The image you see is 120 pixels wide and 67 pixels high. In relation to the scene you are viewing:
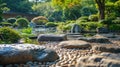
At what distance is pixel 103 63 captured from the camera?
481cm

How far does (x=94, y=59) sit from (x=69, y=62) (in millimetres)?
1349

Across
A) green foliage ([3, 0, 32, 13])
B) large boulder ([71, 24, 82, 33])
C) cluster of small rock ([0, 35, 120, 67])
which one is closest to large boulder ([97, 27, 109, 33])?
large boulder ([71, 24, 82, 33])

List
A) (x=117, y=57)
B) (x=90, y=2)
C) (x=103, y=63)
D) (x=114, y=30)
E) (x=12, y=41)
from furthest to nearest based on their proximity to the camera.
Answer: (x=90, y=2), (x=114, y=30), (x=12, y=41), (x=117, y=57), (x=103, y=63)

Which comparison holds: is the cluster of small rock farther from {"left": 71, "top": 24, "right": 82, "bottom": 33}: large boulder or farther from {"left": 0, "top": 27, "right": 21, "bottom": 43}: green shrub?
{"left": 71, "top": 24, "right": 82, "bottom": 33}: large boulder

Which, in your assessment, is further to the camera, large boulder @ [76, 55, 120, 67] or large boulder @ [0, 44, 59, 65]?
large boulder @ [0, 44, 59, 65]

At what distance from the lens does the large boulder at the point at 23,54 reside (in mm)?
6180

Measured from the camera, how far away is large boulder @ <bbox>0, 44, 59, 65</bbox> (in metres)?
6.18

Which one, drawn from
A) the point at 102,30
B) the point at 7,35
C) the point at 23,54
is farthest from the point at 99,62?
the point at 102,30

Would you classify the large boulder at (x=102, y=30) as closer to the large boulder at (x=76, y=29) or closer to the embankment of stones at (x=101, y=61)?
the large boulder at (x=76, y=29)

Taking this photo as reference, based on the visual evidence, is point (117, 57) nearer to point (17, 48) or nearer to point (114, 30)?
point (17, 48)

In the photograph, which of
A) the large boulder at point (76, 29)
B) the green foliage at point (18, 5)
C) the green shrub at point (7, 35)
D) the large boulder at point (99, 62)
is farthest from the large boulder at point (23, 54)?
the green foliage at point (18, 5)

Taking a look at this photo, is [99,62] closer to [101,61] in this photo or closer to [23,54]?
[101,61]

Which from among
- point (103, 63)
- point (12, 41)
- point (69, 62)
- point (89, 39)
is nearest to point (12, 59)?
point (69, 62)

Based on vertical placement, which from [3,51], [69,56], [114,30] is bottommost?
[114,30]
